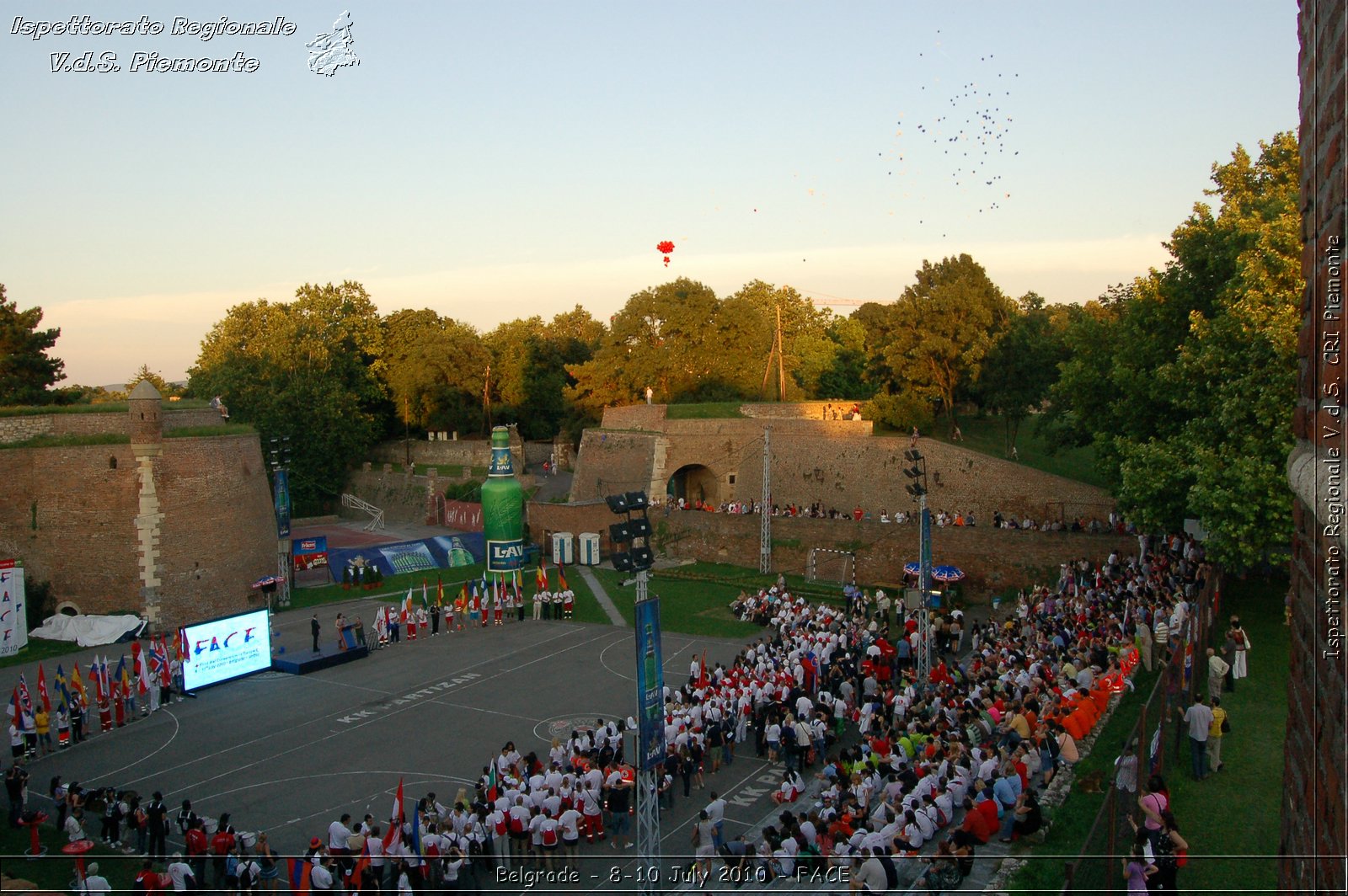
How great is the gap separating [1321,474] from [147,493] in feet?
116

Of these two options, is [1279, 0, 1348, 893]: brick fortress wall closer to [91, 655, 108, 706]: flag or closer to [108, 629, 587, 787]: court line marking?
[108, 629, 587, 787]: court line marking

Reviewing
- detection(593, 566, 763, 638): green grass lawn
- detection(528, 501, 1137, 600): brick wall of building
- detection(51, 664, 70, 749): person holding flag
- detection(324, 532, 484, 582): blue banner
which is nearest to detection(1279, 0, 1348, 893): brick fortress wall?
detection(51, 664, 70, 749): person holding flag

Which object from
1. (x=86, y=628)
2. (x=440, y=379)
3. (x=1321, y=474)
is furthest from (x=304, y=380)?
(x=1321, y=474)

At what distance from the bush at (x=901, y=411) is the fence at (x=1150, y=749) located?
24735 mm

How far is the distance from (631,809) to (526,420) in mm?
52655

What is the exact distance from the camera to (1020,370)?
42.9 m

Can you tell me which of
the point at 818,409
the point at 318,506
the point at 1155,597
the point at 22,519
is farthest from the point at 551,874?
the point at 318,506

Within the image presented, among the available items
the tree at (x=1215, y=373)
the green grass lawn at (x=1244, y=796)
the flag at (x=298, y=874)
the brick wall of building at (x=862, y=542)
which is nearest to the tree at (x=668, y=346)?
the brick wall of building at (x=862, y=542)

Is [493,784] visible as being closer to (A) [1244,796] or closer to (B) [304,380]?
(A) [1244,796]

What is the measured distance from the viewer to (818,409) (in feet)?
148

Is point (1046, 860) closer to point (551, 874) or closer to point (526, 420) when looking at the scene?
point (551, 874)

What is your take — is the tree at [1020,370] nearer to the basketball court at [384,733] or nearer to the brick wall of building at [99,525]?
the basketball court at [384,733]

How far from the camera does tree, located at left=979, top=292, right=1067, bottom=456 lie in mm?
42594

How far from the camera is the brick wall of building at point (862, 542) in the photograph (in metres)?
33.2
